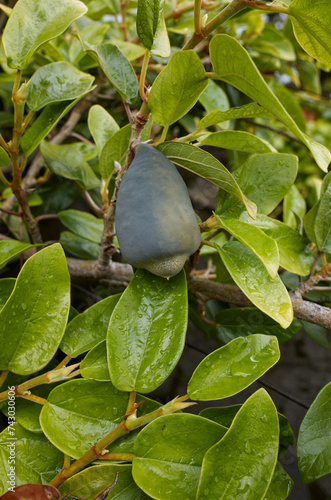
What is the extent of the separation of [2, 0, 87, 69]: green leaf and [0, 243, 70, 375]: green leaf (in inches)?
11.6

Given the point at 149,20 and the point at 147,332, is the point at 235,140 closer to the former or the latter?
the point at 149,20

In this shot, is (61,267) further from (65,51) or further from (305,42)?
(65,51)

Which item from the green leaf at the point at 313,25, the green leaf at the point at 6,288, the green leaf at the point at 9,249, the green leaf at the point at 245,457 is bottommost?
the green leaf at the point at 245,457

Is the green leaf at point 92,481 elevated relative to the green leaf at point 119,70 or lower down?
lower down

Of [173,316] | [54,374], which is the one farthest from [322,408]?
[54,374]

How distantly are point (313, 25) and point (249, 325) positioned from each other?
503mm

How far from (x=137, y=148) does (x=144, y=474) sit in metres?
0.39

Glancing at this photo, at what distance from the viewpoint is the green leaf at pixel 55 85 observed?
25.5 inches

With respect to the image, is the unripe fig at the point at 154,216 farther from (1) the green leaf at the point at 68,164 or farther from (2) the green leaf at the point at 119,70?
(1) the green leaf at the point at 68,164

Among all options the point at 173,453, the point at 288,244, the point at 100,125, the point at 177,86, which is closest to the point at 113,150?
the point at 100,125

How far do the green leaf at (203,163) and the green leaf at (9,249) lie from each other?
273 mm

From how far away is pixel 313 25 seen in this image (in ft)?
1.43

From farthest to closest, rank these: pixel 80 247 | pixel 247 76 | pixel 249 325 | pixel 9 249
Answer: pixel 80 247, pixel 249 325, pixel 9 249, pixel 247 76

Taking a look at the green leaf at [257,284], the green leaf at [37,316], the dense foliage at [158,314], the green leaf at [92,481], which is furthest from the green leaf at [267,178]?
the green leaf at [92,481]
